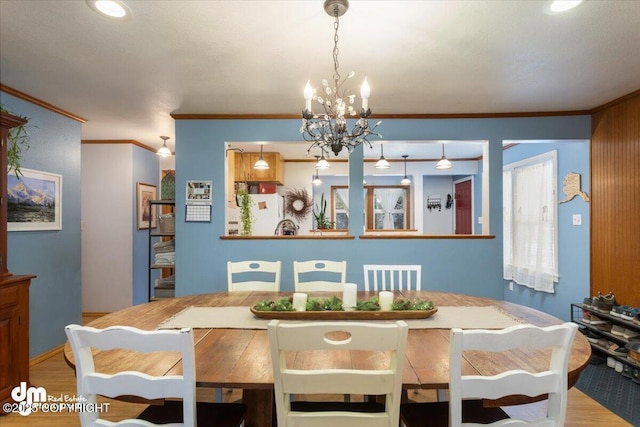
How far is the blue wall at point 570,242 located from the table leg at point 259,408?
3474mm

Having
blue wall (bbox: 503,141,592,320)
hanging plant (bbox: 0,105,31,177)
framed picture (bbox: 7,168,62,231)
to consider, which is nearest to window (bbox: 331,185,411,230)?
blue wall (bbox: 503,141,592,320)

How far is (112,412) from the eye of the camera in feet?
7.77

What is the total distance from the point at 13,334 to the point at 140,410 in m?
0.99

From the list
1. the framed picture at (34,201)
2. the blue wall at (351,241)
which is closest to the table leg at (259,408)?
the blue wall at (351,241)

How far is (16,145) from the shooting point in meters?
2.85

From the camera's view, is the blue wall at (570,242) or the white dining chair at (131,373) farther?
the blue wall at (570,242)

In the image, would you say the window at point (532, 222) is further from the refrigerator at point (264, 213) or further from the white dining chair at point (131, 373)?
the white dining chair at point (131, 373)

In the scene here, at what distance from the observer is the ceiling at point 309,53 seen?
5.83ft

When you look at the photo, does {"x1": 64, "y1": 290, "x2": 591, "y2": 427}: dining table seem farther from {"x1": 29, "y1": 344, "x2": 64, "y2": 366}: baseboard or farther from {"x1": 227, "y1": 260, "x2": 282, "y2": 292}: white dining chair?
{"x1": 29, "y1": 344, "x2": 64, "y2": 366}: baseboard

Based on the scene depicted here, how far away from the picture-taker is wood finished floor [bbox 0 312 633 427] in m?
2.22

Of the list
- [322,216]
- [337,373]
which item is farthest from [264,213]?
[337,373]

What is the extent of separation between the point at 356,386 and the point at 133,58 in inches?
93.2

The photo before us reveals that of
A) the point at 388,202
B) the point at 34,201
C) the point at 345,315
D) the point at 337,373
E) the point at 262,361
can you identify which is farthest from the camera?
the point at 388,202

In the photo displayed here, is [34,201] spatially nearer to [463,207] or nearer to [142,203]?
[142,203]
